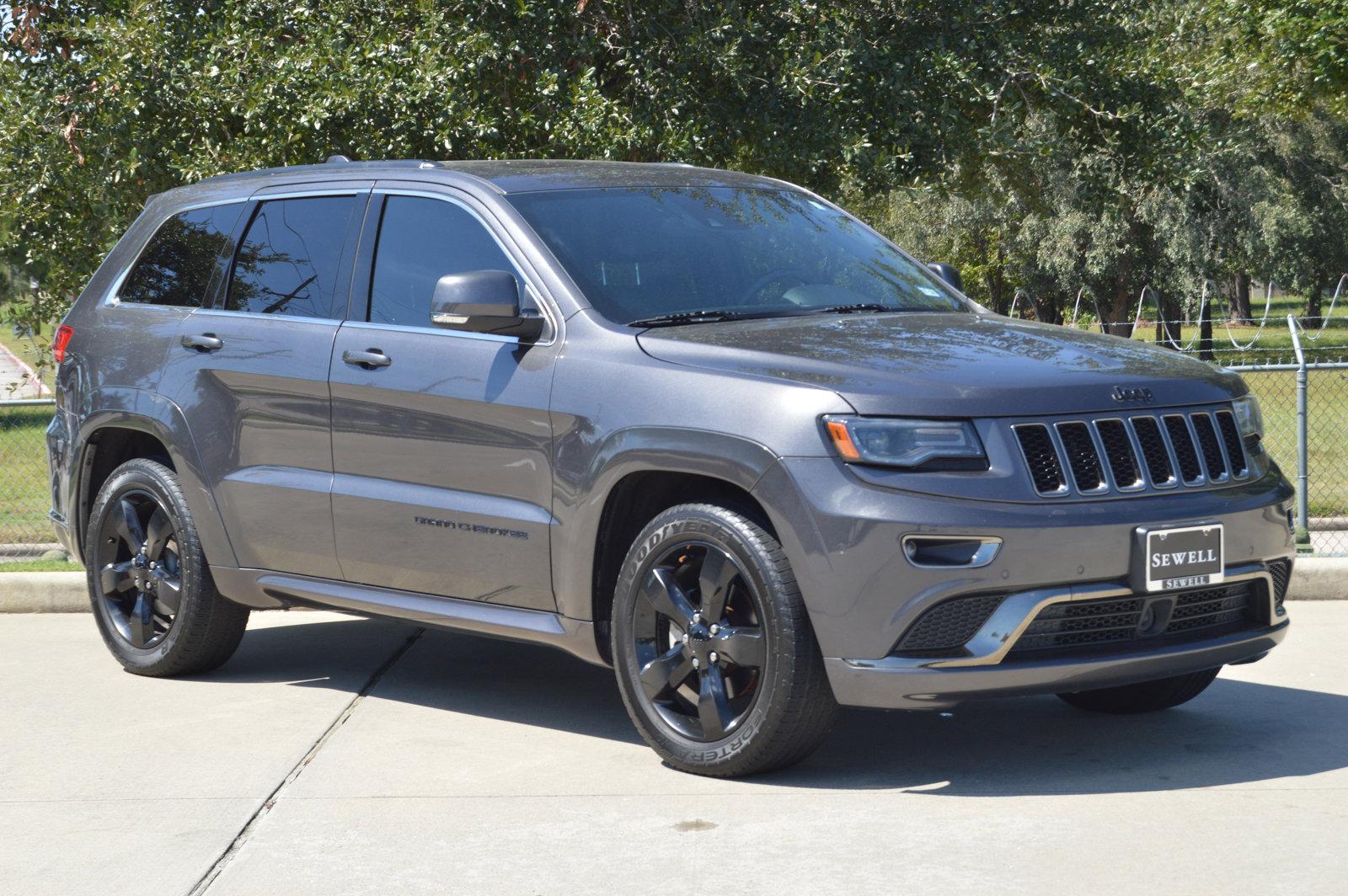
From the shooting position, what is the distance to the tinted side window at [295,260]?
655 cm

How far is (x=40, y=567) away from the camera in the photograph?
9.51 meters

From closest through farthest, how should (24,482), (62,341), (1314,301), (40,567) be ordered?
(62,341)
(40,567)
(24,482)
(1314,301)

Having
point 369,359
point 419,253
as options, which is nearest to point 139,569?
point 369,359

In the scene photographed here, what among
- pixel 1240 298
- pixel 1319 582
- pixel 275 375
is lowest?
pixel 1240 298

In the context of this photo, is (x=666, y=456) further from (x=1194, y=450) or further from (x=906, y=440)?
(x=1194, y=450)

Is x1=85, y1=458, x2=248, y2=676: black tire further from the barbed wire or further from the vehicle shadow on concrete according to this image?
the barbed wire

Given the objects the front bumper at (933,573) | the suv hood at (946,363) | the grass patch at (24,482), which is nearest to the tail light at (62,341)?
the grass patch at (24,482)

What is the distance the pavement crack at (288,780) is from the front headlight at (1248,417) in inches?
125

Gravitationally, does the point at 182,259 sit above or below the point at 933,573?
above

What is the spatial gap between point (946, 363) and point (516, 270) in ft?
5.19

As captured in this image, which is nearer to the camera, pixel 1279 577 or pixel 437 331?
pixel 1279 577

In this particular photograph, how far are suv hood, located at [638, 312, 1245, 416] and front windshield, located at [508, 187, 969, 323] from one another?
0.66 feet

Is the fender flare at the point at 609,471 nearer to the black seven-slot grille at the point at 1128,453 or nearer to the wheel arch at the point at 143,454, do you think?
the black seven-slot grille at the point at 1128,453

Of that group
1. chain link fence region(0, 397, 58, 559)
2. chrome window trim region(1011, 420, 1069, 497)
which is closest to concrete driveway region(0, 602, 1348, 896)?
chrome window trim region(1011, 420, 1069, 497)
